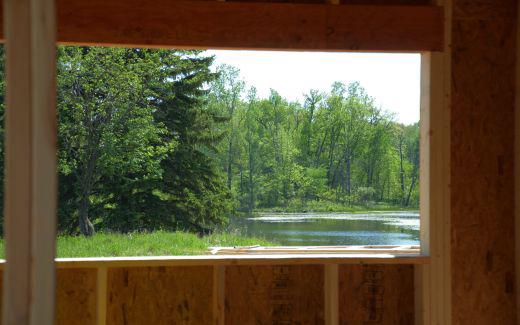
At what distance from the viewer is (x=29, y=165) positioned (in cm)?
130

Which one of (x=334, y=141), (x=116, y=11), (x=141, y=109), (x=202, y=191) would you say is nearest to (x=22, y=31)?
(x=116, y=11)

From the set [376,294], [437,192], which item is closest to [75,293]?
[376,294]

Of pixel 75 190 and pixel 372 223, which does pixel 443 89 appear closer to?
pixel 75 190

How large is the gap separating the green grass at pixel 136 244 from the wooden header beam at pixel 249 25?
1440 centimetres

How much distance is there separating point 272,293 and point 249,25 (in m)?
1.91

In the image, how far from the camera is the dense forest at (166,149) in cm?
2064

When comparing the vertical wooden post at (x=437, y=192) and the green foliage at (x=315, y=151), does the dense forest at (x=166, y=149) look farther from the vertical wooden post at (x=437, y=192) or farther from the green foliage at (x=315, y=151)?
the vertical wooden post at (x=437, y=192)

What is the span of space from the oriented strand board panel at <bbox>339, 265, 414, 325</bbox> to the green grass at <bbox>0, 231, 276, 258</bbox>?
13.9m

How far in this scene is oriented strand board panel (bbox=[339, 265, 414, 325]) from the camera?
4.42 metres

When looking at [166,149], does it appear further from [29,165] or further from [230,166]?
[29,165]

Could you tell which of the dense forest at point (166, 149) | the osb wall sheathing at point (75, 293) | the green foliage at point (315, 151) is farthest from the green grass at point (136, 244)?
the osb wall sheathing at point (75, 293)

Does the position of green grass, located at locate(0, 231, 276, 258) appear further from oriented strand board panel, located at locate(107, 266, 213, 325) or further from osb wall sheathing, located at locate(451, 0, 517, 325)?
osb wall sheathing, located at locate(451, 0, 517, 325)

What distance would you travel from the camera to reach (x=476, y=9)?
4.36 metres

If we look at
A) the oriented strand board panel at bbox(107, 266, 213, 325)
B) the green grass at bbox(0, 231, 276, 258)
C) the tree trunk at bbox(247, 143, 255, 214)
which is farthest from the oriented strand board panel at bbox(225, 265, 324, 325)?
the tree trunk at bbox(247, 143, 255, 214)
